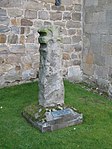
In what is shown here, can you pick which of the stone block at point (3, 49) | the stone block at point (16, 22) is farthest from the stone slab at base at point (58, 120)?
the stone block at point (16, 22)

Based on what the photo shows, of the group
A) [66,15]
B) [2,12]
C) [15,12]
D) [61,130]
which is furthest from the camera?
[66,15]

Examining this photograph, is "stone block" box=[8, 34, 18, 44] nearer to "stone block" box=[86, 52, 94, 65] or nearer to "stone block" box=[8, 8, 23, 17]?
"stone block" box=[8, 8, 23, 17]

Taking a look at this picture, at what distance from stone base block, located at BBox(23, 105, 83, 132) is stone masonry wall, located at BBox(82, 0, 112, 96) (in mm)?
1892

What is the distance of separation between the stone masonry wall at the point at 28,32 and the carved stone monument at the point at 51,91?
6.70 feet

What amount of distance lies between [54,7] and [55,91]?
2786 mm

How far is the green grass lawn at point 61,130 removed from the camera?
12.6ft

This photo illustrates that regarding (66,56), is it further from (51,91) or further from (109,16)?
(51,91)

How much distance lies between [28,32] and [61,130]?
2.92 m

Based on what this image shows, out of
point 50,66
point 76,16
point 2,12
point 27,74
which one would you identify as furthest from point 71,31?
point 50,66

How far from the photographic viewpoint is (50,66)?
443cm

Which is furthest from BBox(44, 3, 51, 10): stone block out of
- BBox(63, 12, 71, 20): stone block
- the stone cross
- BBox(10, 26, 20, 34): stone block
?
the stone cross

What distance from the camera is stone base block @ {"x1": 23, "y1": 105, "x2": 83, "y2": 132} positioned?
13.8 ft

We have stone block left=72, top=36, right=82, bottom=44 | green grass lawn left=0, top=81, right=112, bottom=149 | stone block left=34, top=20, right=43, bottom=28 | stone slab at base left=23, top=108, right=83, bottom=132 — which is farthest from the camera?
stone block left=72, top=36, right=82, bottom=44

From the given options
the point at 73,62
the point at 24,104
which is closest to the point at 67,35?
the point at 73,62
